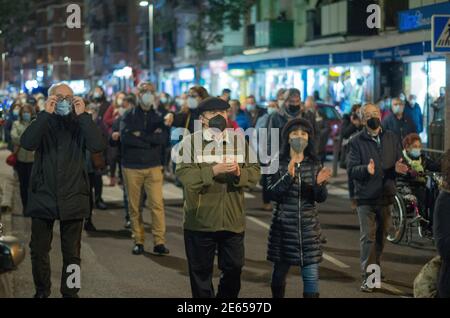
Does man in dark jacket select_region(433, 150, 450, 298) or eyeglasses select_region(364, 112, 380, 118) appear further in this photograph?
eyeglasses select_region(364, 112, 380, 118)

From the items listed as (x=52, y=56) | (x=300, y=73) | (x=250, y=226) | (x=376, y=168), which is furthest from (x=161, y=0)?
(x=52, y=56)

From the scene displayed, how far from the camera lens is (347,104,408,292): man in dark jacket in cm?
1031

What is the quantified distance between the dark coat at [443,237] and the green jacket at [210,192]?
1840 mm

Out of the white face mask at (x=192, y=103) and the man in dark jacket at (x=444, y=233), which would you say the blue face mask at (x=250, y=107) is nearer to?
the white face mask at (x=192, y=103)

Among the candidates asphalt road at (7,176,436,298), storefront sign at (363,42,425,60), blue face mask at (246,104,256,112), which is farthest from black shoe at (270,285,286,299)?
storefront sign at (363,42,425,60)

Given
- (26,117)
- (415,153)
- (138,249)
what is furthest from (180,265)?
(26,117)

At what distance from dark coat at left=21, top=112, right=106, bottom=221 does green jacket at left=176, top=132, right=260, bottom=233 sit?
1.40 meters

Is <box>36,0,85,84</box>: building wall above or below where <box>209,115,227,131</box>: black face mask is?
above

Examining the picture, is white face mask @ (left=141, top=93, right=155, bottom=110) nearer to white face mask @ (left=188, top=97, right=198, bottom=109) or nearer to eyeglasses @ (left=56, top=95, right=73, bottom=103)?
white face mask @ (left=188, top=97, right=198, bottom=109)

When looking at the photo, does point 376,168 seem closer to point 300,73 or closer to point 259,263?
point 259,263

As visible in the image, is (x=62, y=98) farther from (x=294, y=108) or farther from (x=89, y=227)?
(x=89, y=227)

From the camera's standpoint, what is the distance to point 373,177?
1036cm

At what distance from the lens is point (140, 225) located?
12438mm
